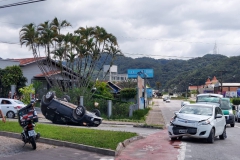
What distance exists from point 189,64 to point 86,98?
106 meters

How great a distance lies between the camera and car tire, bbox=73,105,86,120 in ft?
71.5

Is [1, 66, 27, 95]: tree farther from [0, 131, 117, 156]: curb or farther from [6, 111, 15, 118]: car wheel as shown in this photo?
[0, 131, 117, 156]: curb

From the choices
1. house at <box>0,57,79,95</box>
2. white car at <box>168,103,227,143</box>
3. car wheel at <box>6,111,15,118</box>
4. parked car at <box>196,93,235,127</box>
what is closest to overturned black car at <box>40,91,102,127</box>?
car wheel at <box>6,111,15,118</box>

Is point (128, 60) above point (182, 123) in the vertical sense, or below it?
above

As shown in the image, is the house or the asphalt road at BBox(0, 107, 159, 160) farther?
the house

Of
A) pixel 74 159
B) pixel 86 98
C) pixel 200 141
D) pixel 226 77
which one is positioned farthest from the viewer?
pixel 226 77

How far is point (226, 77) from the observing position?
114 metres

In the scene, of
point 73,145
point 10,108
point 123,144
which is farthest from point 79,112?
point 73,145

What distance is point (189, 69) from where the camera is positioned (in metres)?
134

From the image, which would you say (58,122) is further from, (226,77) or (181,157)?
(226,77)

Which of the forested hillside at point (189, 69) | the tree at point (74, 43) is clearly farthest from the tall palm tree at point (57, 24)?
the forested hillside at point (189, 69)

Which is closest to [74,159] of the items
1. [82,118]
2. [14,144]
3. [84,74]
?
[14,144]

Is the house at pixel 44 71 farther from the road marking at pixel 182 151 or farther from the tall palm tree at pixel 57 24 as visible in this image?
the road marking at pixel 182 151

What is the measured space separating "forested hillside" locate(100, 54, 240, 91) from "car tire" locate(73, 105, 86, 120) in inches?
2680
